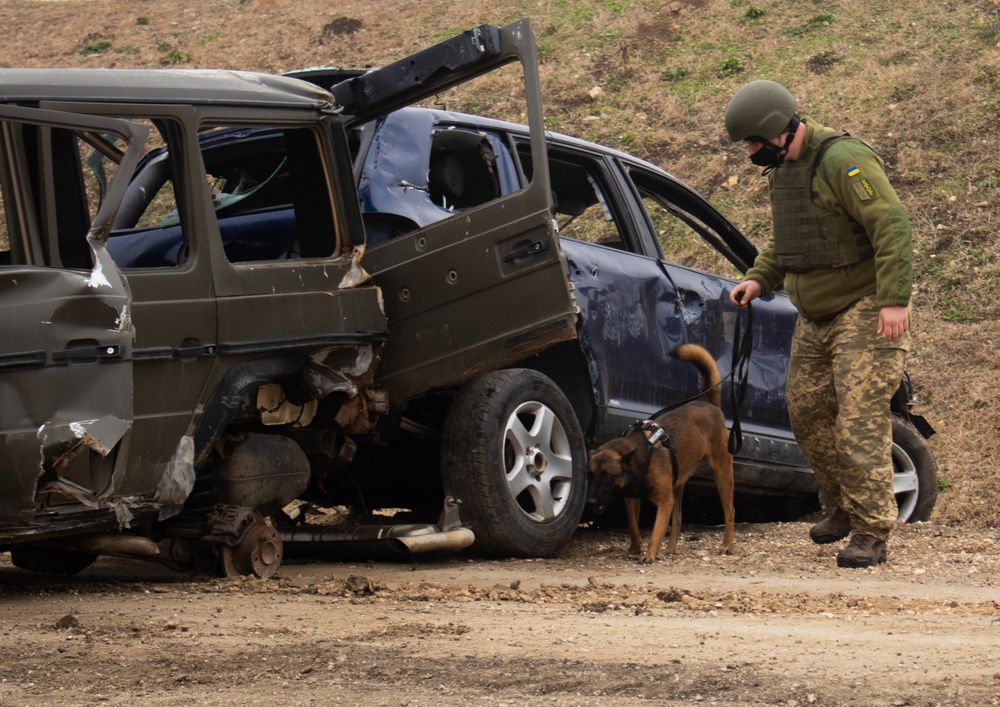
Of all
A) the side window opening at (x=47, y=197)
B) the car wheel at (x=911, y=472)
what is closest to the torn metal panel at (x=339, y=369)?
the side window opening at (x=47, y=197)

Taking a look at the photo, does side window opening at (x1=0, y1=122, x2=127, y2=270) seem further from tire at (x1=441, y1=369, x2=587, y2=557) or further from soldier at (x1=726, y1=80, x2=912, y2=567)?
soldier at (x1=726, y1=80, x2=912, y2=567)

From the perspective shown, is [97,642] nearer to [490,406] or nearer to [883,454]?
[490,406]

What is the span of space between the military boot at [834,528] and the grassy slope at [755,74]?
2.42 m

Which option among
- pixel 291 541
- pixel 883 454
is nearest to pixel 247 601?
pixel 291 541

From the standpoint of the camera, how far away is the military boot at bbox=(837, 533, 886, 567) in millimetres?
5602

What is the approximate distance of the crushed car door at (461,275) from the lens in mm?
5555

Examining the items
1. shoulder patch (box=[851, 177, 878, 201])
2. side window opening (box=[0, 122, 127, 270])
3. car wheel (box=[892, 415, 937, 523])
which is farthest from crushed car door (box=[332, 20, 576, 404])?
car wheel (box=[892, 415, 937, 523])

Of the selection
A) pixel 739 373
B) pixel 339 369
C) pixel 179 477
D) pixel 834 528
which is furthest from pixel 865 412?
pixel 179 477

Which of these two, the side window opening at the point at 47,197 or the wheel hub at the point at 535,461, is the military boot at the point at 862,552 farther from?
the side window opening at the point at 47,197

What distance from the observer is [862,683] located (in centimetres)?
318

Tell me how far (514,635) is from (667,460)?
7.96 ft

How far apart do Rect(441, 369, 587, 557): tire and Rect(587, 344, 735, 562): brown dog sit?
124 millimetres

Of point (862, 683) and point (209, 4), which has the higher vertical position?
point (209, 4)

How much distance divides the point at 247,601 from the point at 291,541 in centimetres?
124
